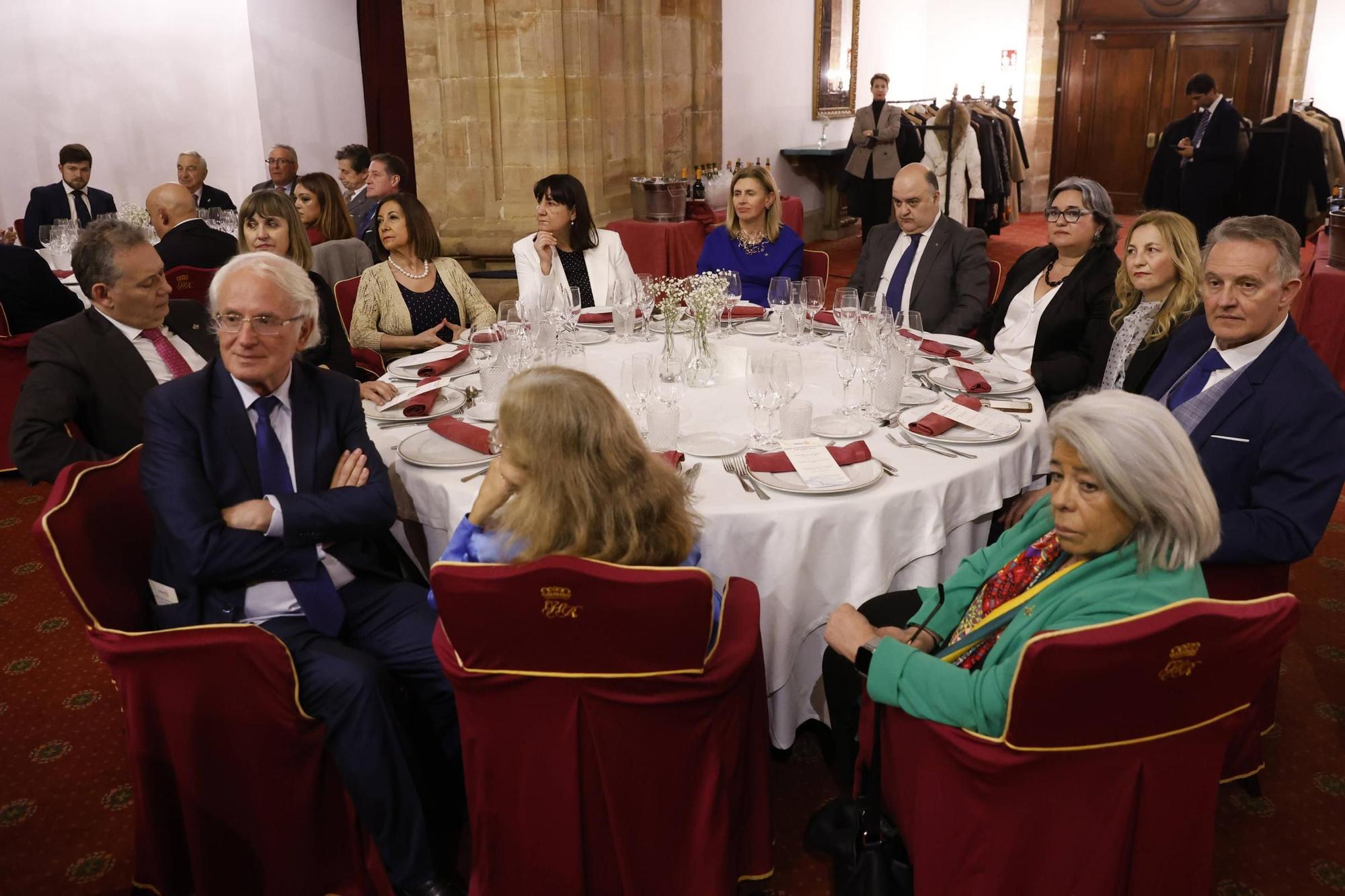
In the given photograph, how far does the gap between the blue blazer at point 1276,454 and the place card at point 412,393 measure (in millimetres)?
2217

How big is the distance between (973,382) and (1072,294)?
2.91 ft

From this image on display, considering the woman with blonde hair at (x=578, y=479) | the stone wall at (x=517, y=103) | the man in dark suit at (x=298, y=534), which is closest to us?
the woman with blonde hair at (x=578, y=479)

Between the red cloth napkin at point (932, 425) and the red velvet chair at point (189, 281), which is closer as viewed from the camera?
the red cloth napkin at point (932, 425)

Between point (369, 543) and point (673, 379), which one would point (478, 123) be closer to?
point (673, 379)

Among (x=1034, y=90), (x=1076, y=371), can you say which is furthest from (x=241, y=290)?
(x=1034, y=90)

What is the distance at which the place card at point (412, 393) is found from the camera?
316 centimetres

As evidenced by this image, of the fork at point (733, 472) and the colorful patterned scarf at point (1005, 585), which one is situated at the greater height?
the fork at point (733, 472)

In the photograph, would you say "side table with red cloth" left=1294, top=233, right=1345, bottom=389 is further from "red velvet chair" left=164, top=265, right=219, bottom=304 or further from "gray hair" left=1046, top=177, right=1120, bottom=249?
"red velvet chair" left=164, top=265, right=219, bottom=304

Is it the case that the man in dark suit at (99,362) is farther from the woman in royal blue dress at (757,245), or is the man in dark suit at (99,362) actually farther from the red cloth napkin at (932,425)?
the woman in royal blue dress at (757,245)

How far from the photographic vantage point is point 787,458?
2619 mm

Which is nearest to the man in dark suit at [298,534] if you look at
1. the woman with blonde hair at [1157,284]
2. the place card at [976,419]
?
the place card at [976,419]

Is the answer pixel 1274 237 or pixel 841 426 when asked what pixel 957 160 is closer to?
pixel 1274 237

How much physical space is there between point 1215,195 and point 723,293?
8.11m

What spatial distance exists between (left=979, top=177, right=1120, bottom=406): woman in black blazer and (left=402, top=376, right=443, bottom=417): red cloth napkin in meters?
2.09
